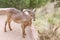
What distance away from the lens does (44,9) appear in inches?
208

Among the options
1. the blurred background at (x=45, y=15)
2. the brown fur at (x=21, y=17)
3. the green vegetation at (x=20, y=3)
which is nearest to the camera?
the brown fur at (x=21, y=17)

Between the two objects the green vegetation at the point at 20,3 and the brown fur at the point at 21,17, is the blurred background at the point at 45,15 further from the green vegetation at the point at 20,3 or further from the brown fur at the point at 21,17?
the brown fur at the point at 21,17

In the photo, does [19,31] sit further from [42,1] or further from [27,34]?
[42,1]

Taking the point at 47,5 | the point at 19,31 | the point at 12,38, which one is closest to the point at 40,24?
the point at 19,31

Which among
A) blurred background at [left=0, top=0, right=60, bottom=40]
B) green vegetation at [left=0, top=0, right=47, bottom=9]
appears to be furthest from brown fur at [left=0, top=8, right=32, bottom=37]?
green vegetation at [left=0, top=0, right=47, bottom=9]

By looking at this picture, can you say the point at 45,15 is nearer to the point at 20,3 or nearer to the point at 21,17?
the point at 20,3

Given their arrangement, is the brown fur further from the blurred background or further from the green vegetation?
the green vegetation

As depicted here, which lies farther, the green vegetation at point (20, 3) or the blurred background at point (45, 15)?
the green vegetation at point (20, 3)

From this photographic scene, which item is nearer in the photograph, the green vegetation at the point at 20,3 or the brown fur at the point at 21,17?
the brown fur at the point at 21,17

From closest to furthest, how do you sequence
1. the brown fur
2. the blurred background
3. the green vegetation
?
the brown fur, the blurred background, the green vegetation

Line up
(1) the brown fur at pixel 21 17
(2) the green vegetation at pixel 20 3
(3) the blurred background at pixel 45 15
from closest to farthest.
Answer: (1) the brown fur at pixel 21 17, (3) the blurred background at pixel 45 15, (2) the green vegetation at pixel 20 3

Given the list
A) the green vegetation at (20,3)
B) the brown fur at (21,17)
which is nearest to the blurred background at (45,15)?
the green vegetation at (20,3)

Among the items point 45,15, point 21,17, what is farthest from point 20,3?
point 21,17

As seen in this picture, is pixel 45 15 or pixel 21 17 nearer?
pixel 21 17
